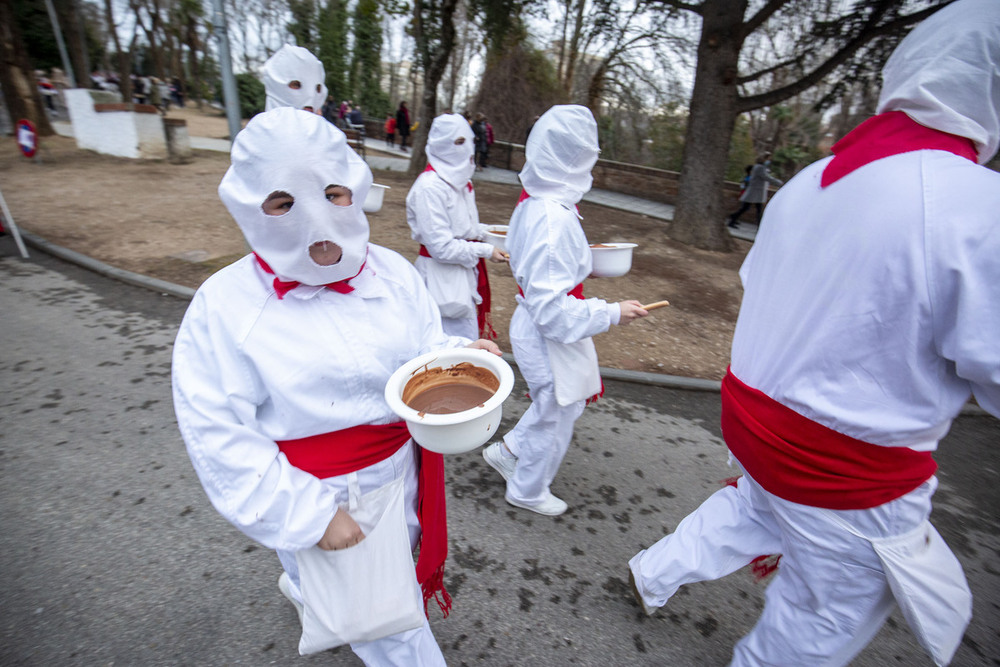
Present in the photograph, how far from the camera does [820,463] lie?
147cm

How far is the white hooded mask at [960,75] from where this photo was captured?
126 centimetres

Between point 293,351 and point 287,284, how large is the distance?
194 mm

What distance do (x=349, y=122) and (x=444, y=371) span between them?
826 inches

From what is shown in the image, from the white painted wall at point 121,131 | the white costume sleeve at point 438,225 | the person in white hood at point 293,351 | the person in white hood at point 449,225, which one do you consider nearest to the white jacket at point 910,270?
the person in white hood at point 293,351

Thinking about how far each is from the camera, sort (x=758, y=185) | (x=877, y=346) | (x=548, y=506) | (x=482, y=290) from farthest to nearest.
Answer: (x=758, y=185) → (x=482, y=290) → (x=548, y=506) → (x=877, y=346)

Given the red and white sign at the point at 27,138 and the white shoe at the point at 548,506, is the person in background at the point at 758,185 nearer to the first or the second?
the white shoe at the point at 548,506

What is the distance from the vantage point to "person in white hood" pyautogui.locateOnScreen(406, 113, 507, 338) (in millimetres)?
3627

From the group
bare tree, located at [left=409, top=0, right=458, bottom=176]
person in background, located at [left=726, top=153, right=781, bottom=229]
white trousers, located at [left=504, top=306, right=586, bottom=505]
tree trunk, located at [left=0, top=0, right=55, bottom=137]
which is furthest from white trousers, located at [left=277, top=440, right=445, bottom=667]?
tree trunk, located at [left=0, top=0, right=55, bottom=137]

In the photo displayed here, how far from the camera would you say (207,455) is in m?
1.29

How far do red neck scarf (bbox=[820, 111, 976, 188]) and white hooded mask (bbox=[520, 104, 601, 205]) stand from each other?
1.17 meters

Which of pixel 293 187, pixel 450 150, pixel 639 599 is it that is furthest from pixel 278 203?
pixel 450 150

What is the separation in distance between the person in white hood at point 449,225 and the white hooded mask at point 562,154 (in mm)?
1029

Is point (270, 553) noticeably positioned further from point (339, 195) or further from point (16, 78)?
point (16, 78)

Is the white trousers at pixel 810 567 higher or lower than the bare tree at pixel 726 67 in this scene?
lower
